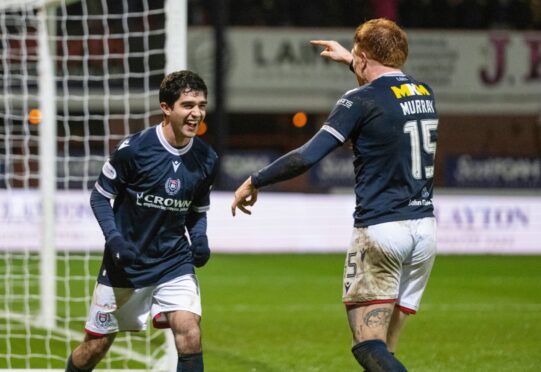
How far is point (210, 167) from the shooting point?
19.4 ft

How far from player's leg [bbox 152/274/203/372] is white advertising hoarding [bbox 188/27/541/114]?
21944 mm

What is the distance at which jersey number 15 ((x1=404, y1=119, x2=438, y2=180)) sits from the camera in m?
5.03

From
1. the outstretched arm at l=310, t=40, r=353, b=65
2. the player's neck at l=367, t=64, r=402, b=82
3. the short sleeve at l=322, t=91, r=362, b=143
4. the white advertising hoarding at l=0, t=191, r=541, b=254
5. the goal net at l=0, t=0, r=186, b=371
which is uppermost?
the outstretched arm at l=310, t=40, r=353, b=65

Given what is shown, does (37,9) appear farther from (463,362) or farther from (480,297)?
(480,297)

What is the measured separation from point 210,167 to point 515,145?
25.8 m

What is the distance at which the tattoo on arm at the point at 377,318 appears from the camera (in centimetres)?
496

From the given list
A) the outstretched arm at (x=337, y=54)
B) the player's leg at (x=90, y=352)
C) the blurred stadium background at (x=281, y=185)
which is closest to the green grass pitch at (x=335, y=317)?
the blurred stadium background at (x=281, y=185)

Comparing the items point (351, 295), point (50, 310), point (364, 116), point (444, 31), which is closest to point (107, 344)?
point (351, 295)

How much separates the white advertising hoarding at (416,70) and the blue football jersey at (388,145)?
2256cm

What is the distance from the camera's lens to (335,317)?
11.0 m

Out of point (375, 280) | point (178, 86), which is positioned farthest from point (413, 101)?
point (178, 86)

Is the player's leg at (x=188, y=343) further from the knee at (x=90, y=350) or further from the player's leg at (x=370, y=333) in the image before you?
the player's leg at (x=370, y=333)

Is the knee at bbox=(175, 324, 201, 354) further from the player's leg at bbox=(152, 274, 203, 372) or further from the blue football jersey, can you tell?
the blue football jersey

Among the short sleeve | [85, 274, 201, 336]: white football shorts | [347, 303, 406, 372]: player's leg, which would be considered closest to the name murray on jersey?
the short sleeve
